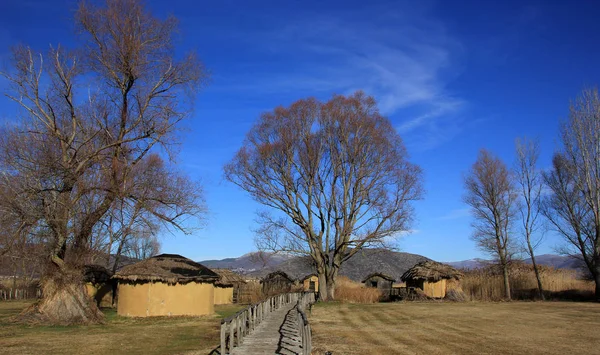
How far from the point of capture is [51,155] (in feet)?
→ 80.4

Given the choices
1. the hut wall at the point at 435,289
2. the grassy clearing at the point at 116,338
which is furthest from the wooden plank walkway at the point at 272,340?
the hut wall at the point at 435,289

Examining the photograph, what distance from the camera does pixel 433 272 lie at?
4803 cm

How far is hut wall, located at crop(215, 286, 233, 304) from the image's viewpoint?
153 feet

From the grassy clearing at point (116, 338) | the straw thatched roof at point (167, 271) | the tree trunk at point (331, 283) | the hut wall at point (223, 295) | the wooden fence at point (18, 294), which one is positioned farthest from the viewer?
the wooden fence at point (18, 294)

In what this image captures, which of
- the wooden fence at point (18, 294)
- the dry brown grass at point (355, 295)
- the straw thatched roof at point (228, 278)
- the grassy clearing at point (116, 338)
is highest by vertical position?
the straw thatched roof at point (228, 278)

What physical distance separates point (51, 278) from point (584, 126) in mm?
41849

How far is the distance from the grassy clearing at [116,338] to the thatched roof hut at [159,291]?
2.85 m

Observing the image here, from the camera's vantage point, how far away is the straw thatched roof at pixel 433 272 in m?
47.6

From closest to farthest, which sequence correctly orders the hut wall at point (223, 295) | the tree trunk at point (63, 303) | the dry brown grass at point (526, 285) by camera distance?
the tree trunk at point (63, 303) < the dry brown grass at point (526, 285) < the hut wall at point (223, 295)

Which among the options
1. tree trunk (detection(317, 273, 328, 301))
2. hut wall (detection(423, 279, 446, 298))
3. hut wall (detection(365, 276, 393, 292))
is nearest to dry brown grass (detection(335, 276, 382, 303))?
tree trunk (detection(317, 273, 328, 301))

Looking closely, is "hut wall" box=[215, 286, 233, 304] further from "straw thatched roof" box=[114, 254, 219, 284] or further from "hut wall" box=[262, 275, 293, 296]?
"straw thatched roof" box=[114, 254, 219, 284]

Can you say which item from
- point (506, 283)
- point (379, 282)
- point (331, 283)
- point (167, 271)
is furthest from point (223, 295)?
point (506, 283)

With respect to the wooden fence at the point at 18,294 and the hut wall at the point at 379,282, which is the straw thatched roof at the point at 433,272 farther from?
the wooden fence at the point at 18,294

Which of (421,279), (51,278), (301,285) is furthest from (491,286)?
(51,278)
